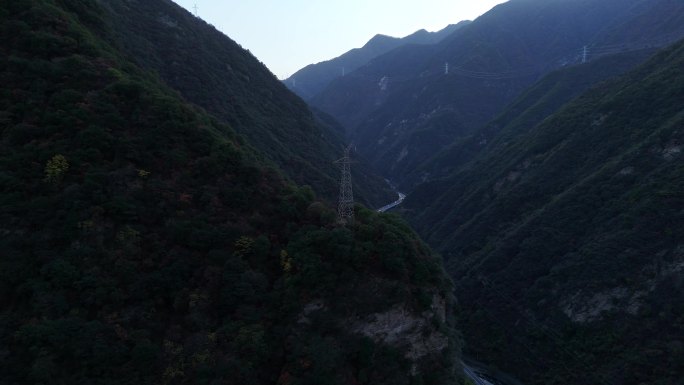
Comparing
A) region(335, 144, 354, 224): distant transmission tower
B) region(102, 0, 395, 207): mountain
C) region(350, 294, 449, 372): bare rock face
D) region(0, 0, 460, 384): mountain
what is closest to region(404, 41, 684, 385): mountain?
region(0, 0, 460, 384): mountain

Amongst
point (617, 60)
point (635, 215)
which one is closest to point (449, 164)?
point (617, 60)

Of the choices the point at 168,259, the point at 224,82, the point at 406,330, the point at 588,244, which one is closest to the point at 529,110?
the point at 588,244

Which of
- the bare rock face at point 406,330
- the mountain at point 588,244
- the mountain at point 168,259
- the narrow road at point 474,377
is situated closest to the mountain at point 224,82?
the mountain at point 168,259

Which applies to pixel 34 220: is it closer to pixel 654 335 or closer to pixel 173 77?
pixel 173 77

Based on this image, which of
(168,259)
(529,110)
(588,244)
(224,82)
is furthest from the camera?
(529,110)

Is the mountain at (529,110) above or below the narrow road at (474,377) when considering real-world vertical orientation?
above

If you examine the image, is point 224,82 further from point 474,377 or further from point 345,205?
point 474,377

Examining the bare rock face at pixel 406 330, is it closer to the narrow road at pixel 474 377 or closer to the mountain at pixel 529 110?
the narrow road at pixel 474 377
